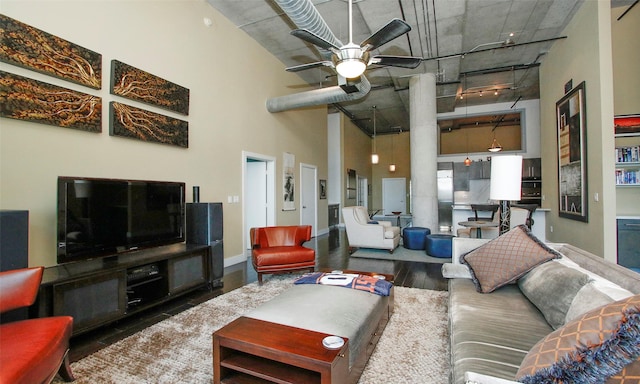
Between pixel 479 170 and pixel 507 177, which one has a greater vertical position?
pixel 479 170

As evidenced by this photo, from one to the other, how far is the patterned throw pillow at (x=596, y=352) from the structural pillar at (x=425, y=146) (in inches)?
232

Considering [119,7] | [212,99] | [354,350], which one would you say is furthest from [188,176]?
[354,350]

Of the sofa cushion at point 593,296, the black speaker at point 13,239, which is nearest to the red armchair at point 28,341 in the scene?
the black speaker at point 13,239

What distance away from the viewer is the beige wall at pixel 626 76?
4.72 meters

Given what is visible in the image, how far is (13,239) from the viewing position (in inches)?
81.8

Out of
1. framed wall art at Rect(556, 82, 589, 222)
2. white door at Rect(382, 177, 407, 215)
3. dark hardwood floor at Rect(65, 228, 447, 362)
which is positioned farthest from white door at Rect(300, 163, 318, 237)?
white door at Rect(382, 177, 407, 215)

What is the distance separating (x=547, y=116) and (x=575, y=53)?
1.53m

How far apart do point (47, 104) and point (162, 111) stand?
1.25 m

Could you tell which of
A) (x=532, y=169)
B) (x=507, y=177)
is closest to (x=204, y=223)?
(x=507, y=177)

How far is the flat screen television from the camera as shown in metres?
2.53

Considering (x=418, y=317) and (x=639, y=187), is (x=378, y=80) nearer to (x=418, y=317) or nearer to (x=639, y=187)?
(x=639, y=187)

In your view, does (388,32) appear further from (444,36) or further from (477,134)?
(477,134)

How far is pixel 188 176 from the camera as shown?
165 inches

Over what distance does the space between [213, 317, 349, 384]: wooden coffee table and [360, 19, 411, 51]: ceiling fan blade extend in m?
2.57
